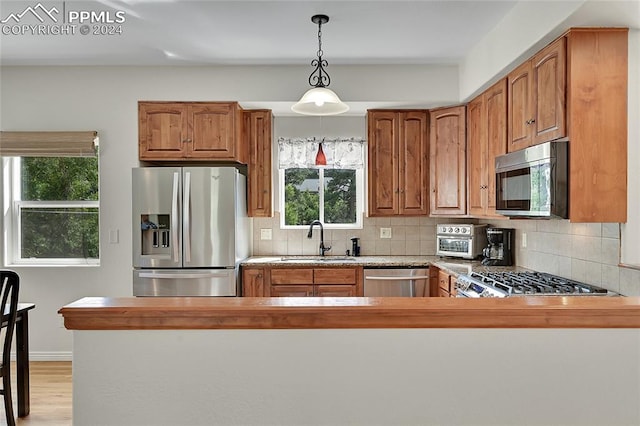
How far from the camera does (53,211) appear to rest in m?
4.15

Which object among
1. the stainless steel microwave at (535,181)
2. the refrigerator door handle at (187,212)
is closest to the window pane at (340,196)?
the refrigerator door handle at (187,212)

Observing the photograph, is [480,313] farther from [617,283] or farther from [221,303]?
[617,283]

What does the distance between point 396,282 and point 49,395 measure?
2758 millimetres

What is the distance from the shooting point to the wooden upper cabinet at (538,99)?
242cm

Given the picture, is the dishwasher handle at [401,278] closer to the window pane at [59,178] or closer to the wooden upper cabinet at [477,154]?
the wooden upper cabinet at [477,154]

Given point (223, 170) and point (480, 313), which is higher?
point (223, 170)

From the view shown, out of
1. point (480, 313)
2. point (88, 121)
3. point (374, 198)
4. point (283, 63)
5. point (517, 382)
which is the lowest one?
point (517, 382)

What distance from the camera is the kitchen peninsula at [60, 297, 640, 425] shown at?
1.39m

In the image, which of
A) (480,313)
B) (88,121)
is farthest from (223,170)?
(480,313)

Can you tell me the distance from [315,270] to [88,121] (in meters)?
2.29

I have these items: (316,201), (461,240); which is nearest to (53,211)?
(316,201)

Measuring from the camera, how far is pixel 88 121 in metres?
3.90

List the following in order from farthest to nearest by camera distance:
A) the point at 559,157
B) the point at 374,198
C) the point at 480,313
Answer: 1. the point at 374,198
2. the point at 559,157
3. the point at 480,313

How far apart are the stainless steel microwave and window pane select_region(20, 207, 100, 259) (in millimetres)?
3422
